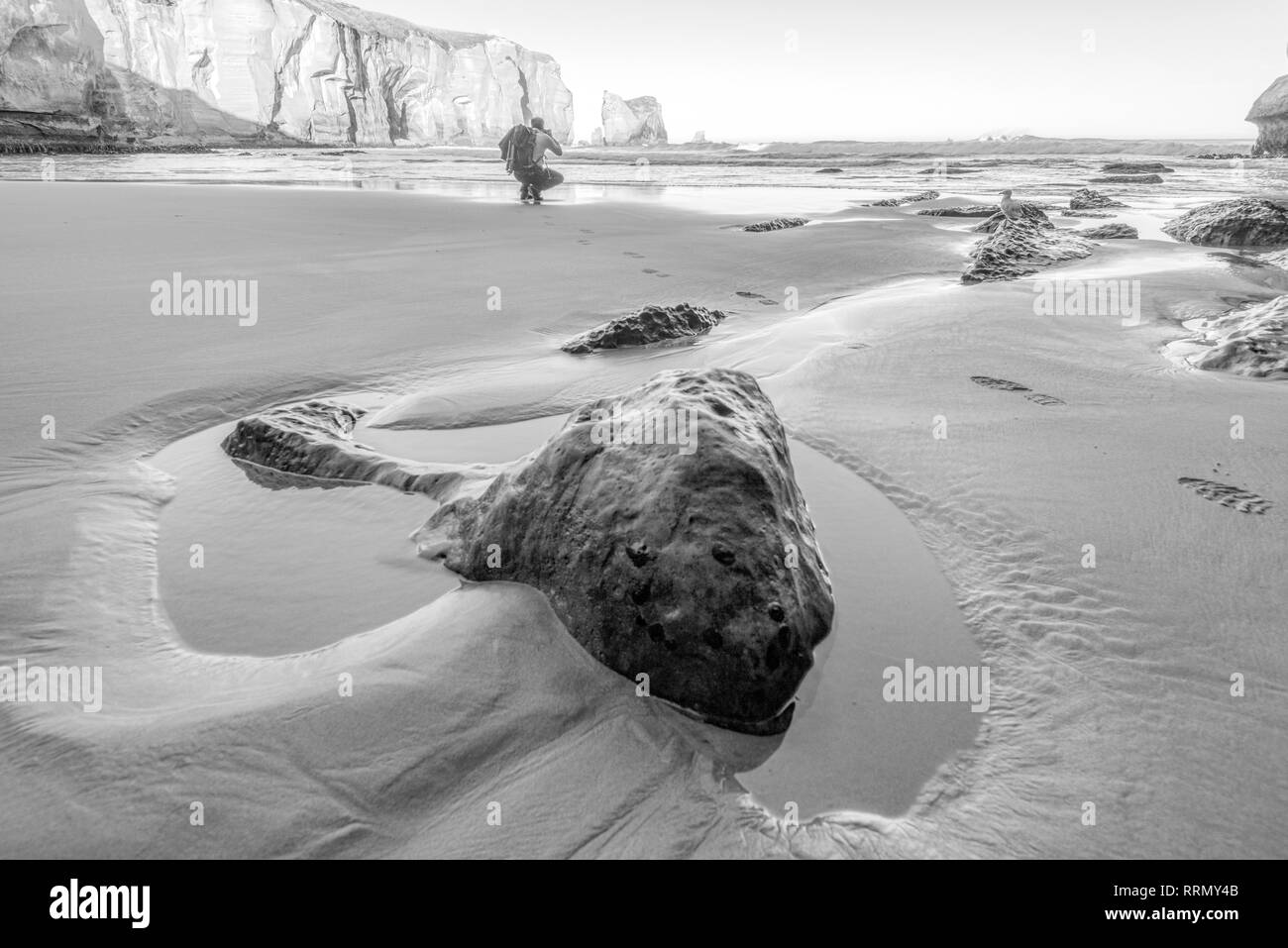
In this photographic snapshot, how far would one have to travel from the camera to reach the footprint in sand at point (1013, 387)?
3100mm

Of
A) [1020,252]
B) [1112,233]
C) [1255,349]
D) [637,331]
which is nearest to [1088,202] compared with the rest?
[1112,233]

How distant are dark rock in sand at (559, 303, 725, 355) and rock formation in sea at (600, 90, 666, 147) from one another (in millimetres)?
105177

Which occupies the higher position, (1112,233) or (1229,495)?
(1112,233)

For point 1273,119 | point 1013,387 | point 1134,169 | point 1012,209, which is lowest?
point 1013,387

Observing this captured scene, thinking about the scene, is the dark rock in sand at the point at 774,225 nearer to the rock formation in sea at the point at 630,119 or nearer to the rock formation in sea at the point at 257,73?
the rock formation in sea at the point at 257,73

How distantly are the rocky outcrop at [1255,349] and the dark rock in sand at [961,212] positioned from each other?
7.01 metres

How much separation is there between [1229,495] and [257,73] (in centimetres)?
7751

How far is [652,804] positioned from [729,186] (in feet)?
54.1

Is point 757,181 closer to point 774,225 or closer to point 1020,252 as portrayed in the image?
point 774,225

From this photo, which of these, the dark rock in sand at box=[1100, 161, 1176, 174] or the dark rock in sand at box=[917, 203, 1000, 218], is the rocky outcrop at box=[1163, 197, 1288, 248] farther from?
the dark rock in sand at box=[1100, 161, 1176, 174]

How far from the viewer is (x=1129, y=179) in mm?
16641

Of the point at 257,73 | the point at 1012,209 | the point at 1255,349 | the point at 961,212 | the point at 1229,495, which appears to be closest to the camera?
the point at 1229,495

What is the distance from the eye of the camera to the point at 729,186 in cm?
1617
